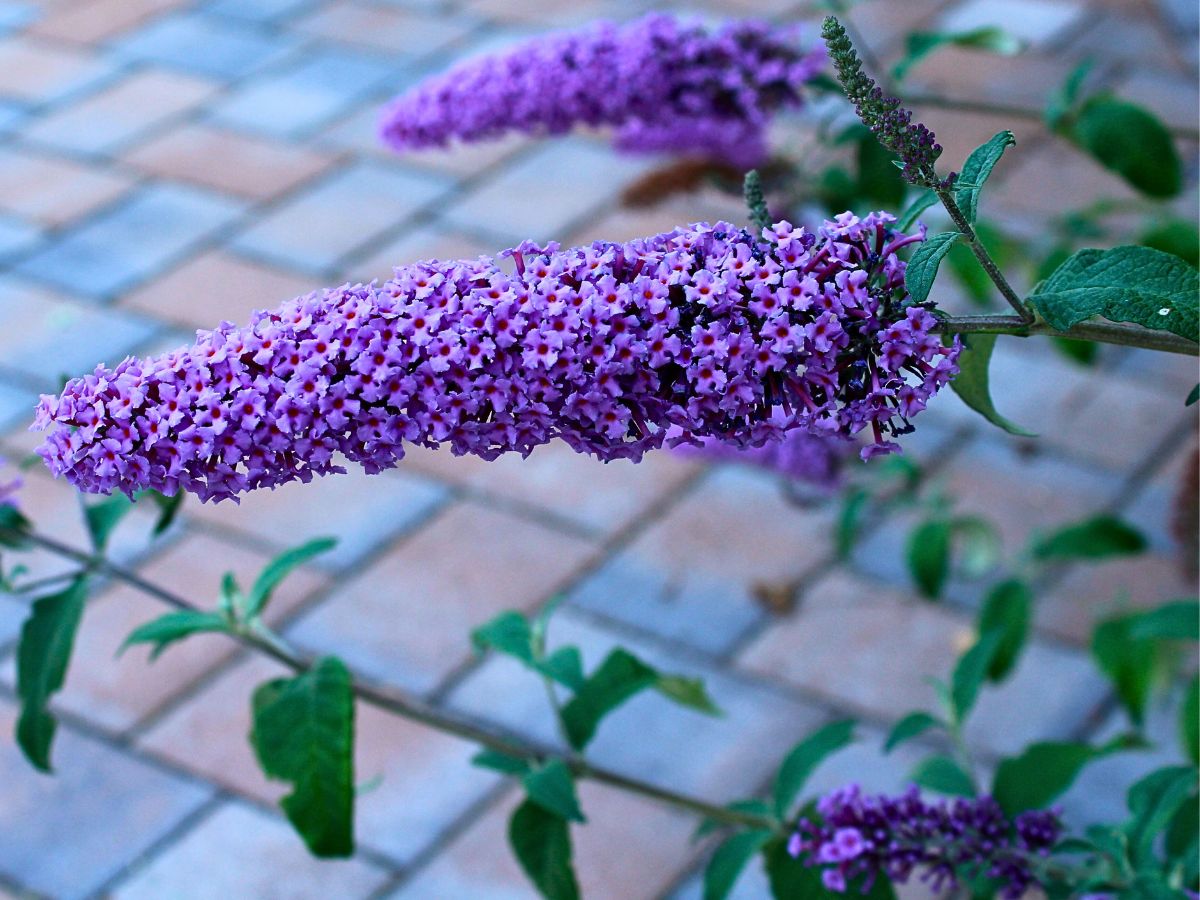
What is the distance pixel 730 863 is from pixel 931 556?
2.62 feet

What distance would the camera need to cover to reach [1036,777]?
1.30 m

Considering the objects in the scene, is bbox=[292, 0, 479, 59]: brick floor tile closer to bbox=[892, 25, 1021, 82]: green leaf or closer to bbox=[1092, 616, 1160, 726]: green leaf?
bbox=[892, 25, 1021, 82]: green leaf

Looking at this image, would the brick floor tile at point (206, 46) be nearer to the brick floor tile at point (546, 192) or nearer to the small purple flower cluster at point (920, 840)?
the brick floor tile at point (546, 192)

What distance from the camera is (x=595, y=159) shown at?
11.3ft

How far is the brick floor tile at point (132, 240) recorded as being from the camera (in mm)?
3145

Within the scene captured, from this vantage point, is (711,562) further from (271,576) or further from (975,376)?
(975,376)

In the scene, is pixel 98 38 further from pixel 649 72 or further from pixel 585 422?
pixel 585 422

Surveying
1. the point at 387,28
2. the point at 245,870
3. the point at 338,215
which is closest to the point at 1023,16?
the point at 387,28

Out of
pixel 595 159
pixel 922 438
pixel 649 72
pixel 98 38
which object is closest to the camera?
pixel 649 72

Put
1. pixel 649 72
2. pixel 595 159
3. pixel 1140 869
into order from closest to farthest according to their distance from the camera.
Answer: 1. pixel 1140 869
2. pixel 649 72
3. pixel 595 159

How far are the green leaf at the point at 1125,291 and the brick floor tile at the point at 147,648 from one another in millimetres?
1573

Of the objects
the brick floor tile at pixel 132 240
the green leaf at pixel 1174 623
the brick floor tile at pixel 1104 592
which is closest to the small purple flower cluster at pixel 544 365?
the green leaf at pixel 1174 623

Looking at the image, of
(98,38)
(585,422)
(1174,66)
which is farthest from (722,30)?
(98,38)

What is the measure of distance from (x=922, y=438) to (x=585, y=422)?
6.00 feet
